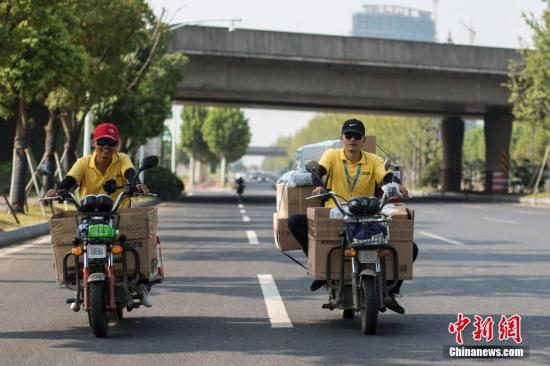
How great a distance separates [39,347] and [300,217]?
8.28ft

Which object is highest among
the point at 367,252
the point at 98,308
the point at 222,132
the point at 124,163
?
the point at 222,132

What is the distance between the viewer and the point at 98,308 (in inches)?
316

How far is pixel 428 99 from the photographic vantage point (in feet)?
166

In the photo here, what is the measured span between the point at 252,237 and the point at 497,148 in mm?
40113

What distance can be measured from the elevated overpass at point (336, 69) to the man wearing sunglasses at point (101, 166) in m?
36.7

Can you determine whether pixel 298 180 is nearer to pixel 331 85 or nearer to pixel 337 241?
pixel 337 241

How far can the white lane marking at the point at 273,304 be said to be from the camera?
916 cm

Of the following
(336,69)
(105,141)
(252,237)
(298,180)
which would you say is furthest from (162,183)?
(105,141)

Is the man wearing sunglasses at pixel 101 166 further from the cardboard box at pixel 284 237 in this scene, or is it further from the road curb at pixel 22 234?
the road curb at pixel 22 234

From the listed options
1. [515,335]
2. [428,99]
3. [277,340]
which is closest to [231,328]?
[277,340]

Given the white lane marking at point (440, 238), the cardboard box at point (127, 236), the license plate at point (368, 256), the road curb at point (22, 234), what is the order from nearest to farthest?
1. the license plate at point (368, 256)
2. the cardboard box at point (127, 236)
3. the road curb at point (22, 234)
4. the white lane marking at point (440, 238)

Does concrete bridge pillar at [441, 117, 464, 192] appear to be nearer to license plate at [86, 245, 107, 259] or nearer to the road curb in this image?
the road curb

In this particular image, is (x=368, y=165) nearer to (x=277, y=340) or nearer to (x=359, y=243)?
(x=359, y=243)

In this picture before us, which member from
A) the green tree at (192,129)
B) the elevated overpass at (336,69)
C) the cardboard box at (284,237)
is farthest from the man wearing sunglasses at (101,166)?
the green tree at (192,129)
